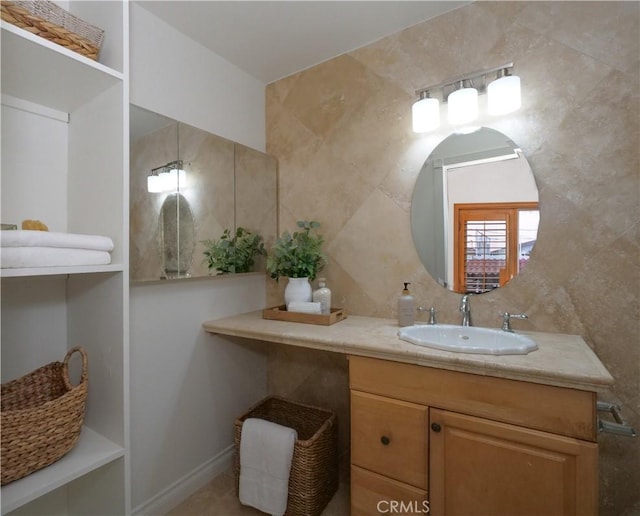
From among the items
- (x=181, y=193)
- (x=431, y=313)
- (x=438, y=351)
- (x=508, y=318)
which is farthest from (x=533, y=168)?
(x=181, y=193)

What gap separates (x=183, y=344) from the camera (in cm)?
165

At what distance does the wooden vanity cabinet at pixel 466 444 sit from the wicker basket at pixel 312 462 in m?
0.23

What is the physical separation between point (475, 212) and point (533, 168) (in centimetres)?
29

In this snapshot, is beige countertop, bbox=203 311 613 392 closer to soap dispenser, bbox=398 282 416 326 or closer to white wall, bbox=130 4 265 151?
soap dispenser, bbox=398 282 416 326

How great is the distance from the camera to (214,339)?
183 centimetres

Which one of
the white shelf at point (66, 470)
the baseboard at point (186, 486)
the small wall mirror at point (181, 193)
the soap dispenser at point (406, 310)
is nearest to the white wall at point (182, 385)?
the baseboard at point (186, 486)

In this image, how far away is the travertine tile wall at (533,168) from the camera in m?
1.26

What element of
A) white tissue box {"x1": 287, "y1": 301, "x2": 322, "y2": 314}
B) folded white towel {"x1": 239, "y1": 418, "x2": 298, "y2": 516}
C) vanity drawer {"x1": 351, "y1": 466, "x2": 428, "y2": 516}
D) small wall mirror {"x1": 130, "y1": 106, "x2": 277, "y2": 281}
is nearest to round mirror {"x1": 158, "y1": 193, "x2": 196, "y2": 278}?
small wall mirror {"x1": 130, "y1": 106, "x2": 277, "y2": 281}

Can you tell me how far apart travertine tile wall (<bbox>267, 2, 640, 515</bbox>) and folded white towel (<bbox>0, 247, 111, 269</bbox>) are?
3.91ft

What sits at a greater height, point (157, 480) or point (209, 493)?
point (157, 480)

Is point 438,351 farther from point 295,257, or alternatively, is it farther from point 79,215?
point 79,215

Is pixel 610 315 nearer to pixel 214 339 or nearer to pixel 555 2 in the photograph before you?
pixel 555 2

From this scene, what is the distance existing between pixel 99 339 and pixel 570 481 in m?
1.55

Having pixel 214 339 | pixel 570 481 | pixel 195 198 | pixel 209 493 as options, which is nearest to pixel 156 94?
pixel 195 198
